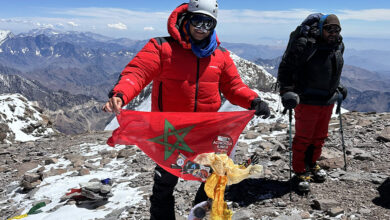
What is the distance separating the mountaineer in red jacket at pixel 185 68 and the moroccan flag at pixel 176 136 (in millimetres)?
204

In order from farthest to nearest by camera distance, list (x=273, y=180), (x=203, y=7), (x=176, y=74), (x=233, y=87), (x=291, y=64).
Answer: (x=273, y=180) < (x=291, y=64) < (x=233, y=87) < (x=176, y=74) < (x=203, y=7)

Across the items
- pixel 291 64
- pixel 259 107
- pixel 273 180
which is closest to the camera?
pixel 259 107

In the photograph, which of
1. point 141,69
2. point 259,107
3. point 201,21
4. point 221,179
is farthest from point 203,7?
point 221,179

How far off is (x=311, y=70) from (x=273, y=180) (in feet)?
9.62

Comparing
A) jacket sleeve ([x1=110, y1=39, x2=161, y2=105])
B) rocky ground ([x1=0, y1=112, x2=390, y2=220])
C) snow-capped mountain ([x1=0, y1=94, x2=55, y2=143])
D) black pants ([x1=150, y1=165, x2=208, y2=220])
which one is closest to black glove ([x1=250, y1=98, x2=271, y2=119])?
jacket sleeve ([x1=110, y1=39, x2=161, y2=105])

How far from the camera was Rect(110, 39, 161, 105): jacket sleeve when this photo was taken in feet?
13.5

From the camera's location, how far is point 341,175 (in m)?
7.55

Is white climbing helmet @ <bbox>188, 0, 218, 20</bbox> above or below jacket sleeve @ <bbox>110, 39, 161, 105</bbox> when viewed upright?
above

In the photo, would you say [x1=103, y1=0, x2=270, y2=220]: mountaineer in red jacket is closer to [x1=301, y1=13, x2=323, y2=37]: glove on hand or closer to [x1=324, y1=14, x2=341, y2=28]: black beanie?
[x1=301, y1=13, x2=323, y2=37]: glove on hand

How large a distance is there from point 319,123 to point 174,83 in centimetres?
411

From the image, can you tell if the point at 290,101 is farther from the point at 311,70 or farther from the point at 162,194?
the point at 162,194

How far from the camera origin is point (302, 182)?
661cm

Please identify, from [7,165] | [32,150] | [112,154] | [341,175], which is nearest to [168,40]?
[341,175]

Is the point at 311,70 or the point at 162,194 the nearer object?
the point at 162,194
